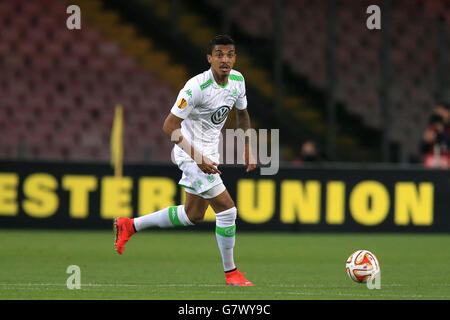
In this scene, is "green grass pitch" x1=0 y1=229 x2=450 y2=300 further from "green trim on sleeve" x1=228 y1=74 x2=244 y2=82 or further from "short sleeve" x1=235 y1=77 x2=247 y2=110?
"green trim on sleeve" x1=228 y1=74 x2=244 y2=82

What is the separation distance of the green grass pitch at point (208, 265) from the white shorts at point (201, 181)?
2.57 ft

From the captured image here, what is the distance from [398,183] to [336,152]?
3.12 metres

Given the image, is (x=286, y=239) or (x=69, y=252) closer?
(x=69, y=252)

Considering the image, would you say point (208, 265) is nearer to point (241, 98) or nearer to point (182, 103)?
point (241, 98)

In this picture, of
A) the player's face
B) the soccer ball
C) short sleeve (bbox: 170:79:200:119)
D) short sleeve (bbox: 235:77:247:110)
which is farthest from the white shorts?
the soccer ball

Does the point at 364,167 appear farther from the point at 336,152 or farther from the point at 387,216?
the point at 336,152

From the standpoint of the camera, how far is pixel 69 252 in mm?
10977

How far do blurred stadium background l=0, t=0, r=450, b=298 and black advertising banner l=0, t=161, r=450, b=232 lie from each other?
0.02 metres

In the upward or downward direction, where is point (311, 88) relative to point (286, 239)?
upward

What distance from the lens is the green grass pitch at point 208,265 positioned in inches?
274

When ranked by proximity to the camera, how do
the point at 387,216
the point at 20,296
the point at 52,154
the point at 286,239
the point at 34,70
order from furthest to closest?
1. the point at 34,70
2. the point at 52,154
3. the point at 387,216
4. the point at 286,239
5. the point at 20,296

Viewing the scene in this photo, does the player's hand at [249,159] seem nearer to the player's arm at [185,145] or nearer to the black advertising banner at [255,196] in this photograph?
the player's arm at [185,145]

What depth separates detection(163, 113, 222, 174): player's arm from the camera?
24.2 feet
